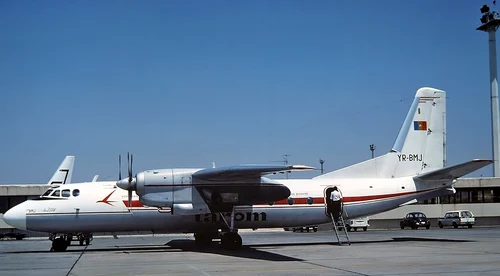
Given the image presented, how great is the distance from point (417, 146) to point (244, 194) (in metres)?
9.86

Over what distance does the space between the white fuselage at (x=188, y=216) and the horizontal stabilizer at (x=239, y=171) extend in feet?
A: 8.25

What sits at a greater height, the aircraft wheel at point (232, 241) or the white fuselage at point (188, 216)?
the white fuselage at point (188, 216)

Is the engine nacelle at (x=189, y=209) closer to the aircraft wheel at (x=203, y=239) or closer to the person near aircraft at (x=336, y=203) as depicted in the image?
the aircraft wheel at (x=203, y=239)

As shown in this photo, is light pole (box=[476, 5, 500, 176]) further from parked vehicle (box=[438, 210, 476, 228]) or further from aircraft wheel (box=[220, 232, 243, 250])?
aircraft wheel (box=[220, 232, 243, 250])

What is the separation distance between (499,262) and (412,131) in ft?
39.9

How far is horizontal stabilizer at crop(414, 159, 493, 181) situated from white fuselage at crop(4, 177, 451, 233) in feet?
2.12

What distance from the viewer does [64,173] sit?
136 ft

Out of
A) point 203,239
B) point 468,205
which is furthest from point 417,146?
point 468,205

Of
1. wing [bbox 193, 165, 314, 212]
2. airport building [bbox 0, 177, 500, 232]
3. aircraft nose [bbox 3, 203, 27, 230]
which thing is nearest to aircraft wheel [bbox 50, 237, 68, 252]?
aircraft nose [bbox 3, 203, 27, 230]

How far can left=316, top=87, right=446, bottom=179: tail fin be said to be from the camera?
27.4 metres

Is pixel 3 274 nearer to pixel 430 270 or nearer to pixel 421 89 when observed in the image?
pixel 430 270

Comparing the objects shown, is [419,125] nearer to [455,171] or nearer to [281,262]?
[455,171]

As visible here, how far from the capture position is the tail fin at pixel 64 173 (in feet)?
135

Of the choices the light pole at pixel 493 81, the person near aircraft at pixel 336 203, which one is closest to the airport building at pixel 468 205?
the light pole at pixel 493 81
